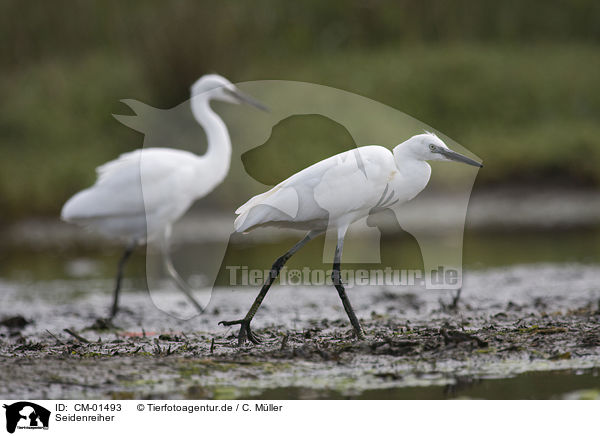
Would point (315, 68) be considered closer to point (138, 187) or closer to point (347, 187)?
point (138, 187)

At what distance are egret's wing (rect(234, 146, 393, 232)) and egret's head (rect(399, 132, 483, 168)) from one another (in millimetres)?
188

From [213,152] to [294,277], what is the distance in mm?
2221

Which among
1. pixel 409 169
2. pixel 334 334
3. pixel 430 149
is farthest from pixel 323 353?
pixel 430 149

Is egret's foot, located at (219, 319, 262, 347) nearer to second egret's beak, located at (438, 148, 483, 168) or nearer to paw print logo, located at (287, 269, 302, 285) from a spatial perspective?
second egret's beak, located at (438, 148, 483, 168)

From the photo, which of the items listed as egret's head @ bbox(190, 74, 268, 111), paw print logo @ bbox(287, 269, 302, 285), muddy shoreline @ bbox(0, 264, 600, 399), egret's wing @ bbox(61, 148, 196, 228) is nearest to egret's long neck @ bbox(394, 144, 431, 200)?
muddy shoreline @ bbox(0, 264, 600, 399)

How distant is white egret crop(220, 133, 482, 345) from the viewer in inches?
251

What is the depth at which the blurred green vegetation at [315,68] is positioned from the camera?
698 inches

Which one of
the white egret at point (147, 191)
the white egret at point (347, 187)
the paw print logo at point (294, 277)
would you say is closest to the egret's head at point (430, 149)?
the white egret at point (347, 187)

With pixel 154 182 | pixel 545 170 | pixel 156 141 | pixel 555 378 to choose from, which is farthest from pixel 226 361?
pixel 545 170

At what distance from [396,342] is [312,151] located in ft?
38.2

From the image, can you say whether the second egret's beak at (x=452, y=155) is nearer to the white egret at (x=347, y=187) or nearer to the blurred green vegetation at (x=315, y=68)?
the white egret at (x=347, y=187)
